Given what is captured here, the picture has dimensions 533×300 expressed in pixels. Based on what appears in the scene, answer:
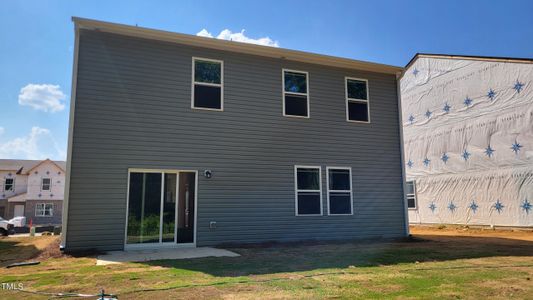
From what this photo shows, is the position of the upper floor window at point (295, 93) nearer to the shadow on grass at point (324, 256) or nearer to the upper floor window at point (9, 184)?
the shadow on grass at point (324, 256)

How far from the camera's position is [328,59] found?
11.1m

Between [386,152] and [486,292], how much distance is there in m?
7.35

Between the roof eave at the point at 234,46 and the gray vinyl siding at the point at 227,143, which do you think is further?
the roof eave at the point at 234,46

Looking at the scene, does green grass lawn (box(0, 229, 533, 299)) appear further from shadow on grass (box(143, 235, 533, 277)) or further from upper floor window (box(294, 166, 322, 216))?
upper floor window (box(294, 166, 322, 216))

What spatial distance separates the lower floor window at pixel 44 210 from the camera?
3656cm

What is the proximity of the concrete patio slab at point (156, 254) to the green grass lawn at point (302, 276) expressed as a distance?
33 cm

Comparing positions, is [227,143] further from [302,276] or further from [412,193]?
[412,193]

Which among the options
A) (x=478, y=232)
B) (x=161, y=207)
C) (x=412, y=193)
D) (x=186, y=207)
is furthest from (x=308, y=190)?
(x=412, y=193)

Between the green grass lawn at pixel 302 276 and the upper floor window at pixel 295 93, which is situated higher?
the upper floor window at pixel 295 93

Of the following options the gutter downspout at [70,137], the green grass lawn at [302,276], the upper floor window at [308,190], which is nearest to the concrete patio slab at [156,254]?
the green grass lawn at [302,276]

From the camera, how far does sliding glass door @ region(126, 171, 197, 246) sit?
8.89 meters

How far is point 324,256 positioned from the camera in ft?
25.4

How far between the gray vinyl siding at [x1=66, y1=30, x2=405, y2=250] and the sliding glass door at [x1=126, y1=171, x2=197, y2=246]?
203 millimetres

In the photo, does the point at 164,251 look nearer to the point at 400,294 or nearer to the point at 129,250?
the point at 129,250
